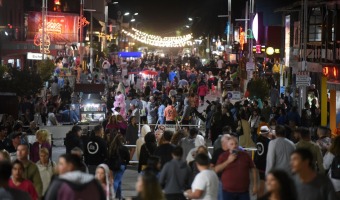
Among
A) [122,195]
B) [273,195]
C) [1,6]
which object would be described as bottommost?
[122,195]

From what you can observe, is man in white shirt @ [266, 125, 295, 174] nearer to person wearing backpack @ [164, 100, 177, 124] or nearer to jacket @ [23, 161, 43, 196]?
jacket @ [23, 161, 43, 196]

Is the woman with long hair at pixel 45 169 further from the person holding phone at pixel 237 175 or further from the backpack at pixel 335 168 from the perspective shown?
the backpack at pixel 335 168

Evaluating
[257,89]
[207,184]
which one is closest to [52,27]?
[257,89]

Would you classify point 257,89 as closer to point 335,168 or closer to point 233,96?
point 233,96

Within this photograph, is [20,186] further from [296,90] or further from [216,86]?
[216,86]

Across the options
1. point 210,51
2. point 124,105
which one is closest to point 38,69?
point 124,105

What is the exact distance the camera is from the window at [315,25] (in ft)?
132

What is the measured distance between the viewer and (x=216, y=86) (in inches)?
2320

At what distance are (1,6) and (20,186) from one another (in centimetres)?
4181

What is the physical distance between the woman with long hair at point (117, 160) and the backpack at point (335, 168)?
14.3ft

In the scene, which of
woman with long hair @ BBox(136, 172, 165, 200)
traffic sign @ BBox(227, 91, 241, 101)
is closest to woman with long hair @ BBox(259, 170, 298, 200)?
woman with long hair @ BBox(136, 172, 165, 200)

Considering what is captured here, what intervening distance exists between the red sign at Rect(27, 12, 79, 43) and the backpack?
40170mm

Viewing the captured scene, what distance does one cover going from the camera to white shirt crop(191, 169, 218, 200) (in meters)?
11.7

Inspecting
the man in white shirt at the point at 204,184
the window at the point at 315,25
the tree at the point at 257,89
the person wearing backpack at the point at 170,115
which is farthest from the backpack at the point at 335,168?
the window at the point at 315,25
